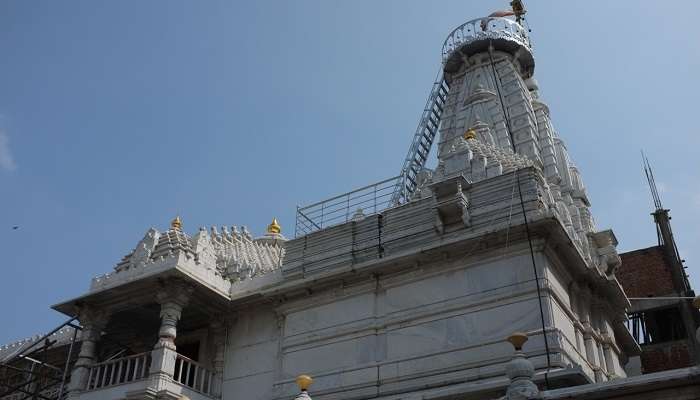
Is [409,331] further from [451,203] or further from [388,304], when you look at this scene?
[451,203]

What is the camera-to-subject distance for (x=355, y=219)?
19766 mm

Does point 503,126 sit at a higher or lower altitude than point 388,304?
higher

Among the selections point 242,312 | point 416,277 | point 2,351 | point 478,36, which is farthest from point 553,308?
point 2,351

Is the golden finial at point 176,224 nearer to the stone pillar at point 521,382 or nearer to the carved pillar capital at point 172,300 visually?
the carved pillar capital at point 172,300

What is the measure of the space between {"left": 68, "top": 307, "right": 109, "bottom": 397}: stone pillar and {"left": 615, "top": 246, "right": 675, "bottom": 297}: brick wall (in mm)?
21796

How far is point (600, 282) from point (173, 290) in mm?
11587

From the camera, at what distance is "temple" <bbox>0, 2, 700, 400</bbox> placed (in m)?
16.2

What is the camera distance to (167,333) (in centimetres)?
1838

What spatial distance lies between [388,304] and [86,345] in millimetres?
8495

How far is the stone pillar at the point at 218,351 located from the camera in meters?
19.5

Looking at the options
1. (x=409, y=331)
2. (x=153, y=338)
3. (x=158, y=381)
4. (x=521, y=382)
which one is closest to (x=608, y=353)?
(x=409, y=331)

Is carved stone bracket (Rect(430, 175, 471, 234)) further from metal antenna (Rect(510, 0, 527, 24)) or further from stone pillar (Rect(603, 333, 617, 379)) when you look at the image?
metal antenna (Rect(510, 0, 527, 24))

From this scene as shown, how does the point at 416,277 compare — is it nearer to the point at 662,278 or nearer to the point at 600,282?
the point at 600,282

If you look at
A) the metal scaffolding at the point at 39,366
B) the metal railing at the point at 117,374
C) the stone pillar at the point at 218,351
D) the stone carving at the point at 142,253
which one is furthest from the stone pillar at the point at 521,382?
the metal scaffolding at the point at 39,366
